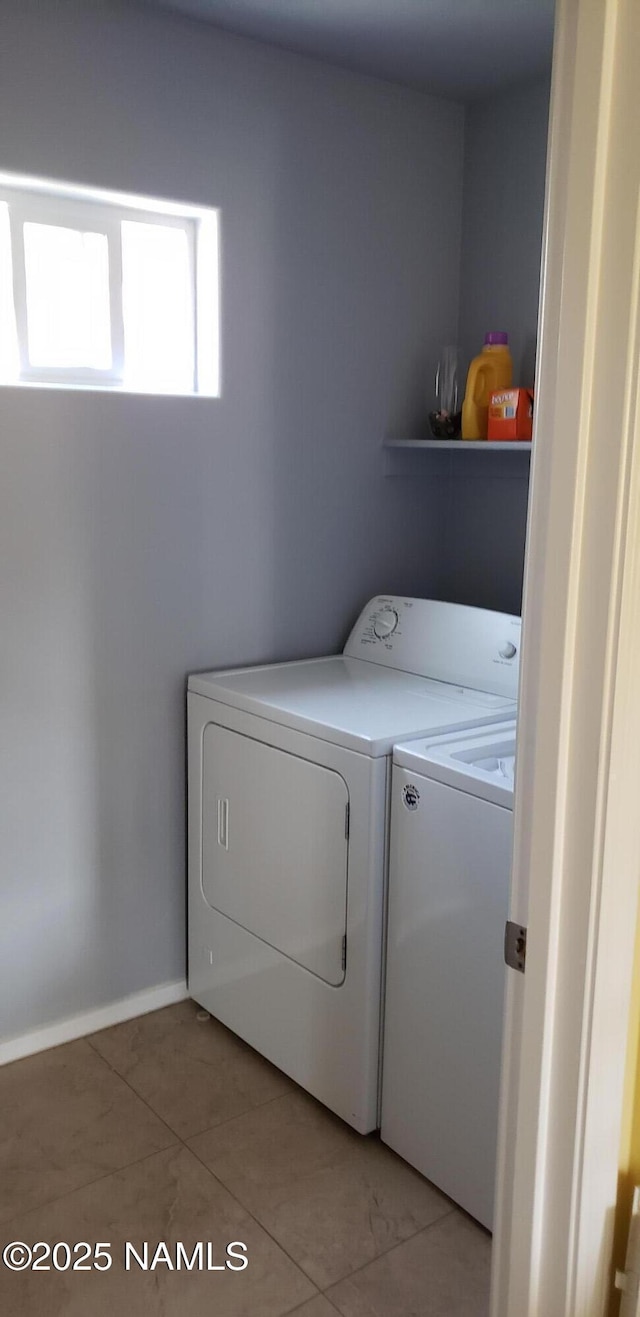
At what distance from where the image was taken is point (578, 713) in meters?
0.97

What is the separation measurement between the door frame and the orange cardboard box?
1563 mm

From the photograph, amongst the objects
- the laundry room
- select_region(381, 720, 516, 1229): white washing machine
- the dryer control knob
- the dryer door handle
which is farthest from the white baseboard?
the dryer control knob

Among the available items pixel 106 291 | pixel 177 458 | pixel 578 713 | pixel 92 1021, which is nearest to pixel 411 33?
pixel 106 291

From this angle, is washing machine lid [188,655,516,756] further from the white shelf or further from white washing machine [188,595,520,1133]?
the white shelf

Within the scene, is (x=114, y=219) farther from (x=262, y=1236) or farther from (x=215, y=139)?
(x=262, y=1236)

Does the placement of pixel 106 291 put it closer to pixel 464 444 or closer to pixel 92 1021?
pixel 464 444

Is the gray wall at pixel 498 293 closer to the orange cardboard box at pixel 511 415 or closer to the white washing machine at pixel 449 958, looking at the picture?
the orange cardboard box at pixel 511 415

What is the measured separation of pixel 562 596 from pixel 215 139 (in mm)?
1830

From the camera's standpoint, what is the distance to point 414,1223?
75.0 inches

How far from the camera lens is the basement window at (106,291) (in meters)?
2.25

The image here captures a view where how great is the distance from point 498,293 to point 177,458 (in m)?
1.01

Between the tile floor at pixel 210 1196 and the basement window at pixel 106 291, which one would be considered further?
the basement window at pixel 106 291

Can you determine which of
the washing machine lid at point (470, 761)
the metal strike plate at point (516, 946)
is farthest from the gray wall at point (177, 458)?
the metal strike plate at point (516, 946)

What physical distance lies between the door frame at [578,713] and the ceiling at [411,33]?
149cm
